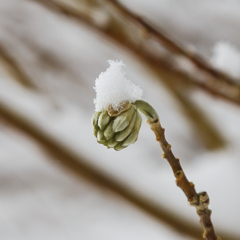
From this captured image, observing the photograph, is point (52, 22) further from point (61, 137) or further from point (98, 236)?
point (98, 236)

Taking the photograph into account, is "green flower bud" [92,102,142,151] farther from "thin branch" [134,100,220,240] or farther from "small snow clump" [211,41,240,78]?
"small snow clump" [211,41,240,78]

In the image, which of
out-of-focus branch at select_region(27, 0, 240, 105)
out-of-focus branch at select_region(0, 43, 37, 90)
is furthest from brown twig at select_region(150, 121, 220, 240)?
out-of-focus branch at select_region(0, 43, 37, 90)

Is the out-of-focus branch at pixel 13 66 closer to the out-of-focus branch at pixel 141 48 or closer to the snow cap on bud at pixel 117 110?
the out-of-focus branch at pixel 141 48

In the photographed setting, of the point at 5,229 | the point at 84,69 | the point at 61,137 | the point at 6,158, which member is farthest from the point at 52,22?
the point at 5,229

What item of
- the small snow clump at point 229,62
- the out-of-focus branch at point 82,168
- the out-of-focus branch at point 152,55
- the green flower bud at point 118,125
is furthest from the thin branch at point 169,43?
the out-of-focus branch at point 82,168

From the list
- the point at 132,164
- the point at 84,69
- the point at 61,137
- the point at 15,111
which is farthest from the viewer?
the point at 84,69
